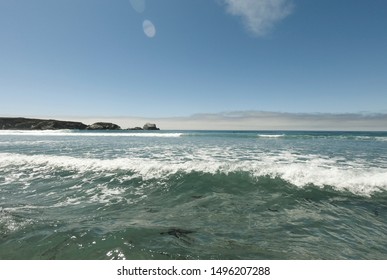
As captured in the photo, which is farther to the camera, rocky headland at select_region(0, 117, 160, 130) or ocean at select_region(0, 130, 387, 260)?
rocky headland at select_region(0, 117, 160, 130)

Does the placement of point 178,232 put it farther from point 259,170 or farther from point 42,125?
point 42,125

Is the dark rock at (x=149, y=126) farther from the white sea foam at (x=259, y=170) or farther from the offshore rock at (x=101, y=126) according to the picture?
the white sea foam at (x=259, y=170)

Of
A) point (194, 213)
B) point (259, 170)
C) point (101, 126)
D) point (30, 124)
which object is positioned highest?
point (30, 124)

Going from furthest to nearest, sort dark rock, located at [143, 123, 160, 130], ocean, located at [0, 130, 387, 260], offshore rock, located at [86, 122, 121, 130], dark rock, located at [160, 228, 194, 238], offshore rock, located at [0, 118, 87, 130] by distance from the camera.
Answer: dark rock, located at [143, 123, 160, 130] → offshore rock, located at [86, 122, 121, 130] → offshore rock, located at [0, 118, 87, 130] → dark rock, located at [160, 228, 194, 238] → ocean, located at [0, 130, 387, 260]

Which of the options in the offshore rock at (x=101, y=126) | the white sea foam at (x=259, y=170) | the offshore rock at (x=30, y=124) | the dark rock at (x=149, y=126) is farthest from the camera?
the dark rock at (x=149, y=126)

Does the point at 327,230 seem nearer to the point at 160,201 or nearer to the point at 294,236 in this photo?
the point at 294,236

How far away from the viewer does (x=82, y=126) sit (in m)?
164

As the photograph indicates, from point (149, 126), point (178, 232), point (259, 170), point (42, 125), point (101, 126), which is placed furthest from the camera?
point (149, 126)

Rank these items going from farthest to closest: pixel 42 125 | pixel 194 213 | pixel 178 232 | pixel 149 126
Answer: pixel 149 126, pixel 42 125, pixel 194 213, pixel 178 232

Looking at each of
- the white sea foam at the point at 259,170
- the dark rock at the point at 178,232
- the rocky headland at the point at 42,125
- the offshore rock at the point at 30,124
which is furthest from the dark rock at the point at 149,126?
the dark rock at the point at 178,232

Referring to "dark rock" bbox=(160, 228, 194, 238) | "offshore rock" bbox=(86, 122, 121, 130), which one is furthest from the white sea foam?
"offshore rock" bbox=(86, 122, 121, 130)

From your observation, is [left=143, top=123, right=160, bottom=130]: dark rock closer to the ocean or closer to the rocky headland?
the rocky headland

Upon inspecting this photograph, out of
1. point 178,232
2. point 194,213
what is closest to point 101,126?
point 194,213

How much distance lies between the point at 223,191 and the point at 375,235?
5.05 metres
